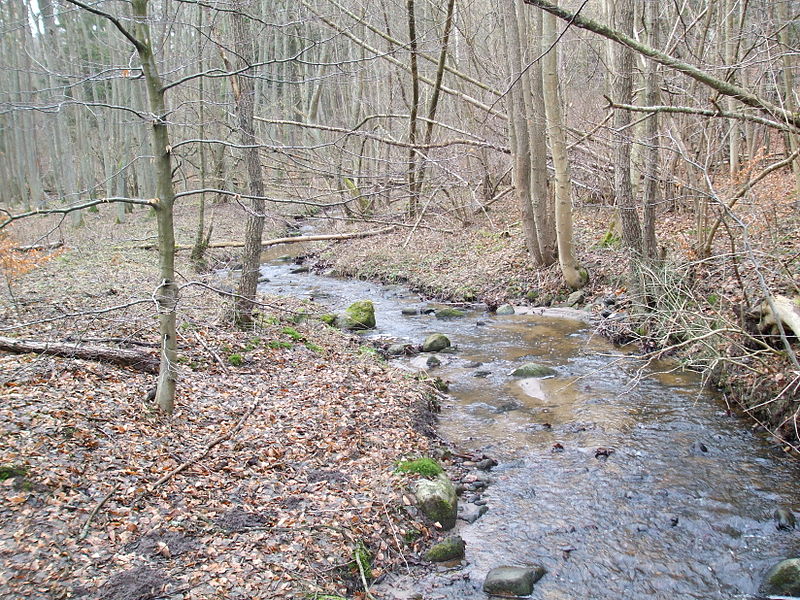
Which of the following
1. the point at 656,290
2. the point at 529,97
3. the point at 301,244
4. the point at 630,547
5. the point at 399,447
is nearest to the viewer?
the point at 630,547

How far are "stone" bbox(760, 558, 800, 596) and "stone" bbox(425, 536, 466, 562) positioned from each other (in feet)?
7.73

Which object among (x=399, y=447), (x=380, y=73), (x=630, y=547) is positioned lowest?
(x=630, y=547)

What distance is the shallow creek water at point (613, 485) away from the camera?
5047mm

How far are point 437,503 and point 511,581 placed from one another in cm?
106

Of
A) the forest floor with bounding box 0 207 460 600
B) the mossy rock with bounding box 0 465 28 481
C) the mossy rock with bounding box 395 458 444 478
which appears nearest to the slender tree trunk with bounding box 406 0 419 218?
the forest floor with bounding box 0 207 460 600

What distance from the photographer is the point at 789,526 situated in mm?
5484

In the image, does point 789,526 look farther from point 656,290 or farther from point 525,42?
point 525,42

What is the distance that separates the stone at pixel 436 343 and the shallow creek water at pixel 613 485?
0.85 metres

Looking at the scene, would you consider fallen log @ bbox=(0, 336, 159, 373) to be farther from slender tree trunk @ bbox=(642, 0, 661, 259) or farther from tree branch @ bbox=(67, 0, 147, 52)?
slender tree trunk @ bbox=(642, 0, 661, 259)

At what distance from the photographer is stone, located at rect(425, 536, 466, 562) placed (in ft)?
17.3

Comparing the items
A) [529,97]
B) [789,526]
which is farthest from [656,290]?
[529,97]

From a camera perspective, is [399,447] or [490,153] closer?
[399,447]

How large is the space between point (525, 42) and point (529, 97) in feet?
6.30

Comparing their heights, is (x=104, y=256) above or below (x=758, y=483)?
above
